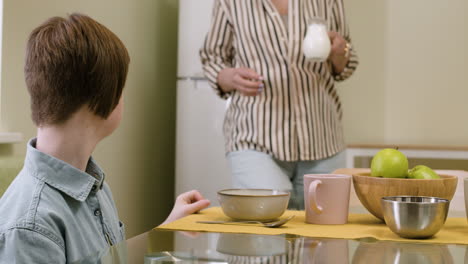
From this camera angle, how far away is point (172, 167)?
12.3 ft

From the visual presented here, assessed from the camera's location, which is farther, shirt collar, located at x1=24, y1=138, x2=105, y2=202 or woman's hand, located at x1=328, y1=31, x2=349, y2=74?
woman's hand, located at x1=328, y1=31, x2=349, y2=74

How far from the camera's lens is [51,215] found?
0.86 meters

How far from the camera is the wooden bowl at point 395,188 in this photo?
934mm

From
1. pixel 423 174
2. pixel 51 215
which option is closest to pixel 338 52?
pixel 423 174

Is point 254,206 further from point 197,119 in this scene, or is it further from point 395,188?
point 197,119

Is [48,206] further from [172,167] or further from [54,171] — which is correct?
[172,167]

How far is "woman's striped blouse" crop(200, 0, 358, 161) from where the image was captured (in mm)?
1990

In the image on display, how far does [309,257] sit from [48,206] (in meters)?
0.41

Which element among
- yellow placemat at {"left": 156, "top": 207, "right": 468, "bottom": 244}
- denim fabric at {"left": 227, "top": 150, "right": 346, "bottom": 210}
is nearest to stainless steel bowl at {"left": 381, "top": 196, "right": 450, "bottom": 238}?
yellow placemat at {"left": 156, "top": 207, "right": 468, "bottom": 244}

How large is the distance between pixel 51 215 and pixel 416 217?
53cm

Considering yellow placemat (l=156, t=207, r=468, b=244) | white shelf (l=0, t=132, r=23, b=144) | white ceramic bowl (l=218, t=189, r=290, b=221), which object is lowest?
yellow placemat (l=156, t=207, r=468, b=244)

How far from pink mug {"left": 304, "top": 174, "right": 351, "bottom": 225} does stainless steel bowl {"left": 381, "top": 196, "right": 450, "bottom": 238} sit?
0.46 feet

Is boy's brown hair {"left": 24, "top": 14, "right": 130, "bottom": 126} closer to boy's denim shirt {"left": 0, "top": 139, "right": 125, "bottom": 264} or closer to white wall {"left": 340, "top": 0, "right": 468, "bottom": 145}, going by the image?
boy's denim shirt {"left": 0, "top": 139, "right": 125, "bottom": 264}

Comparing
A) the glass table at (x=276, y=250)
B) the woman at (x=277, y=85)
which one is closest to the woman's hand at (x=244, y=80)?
the woman at (x=277, y=85)
